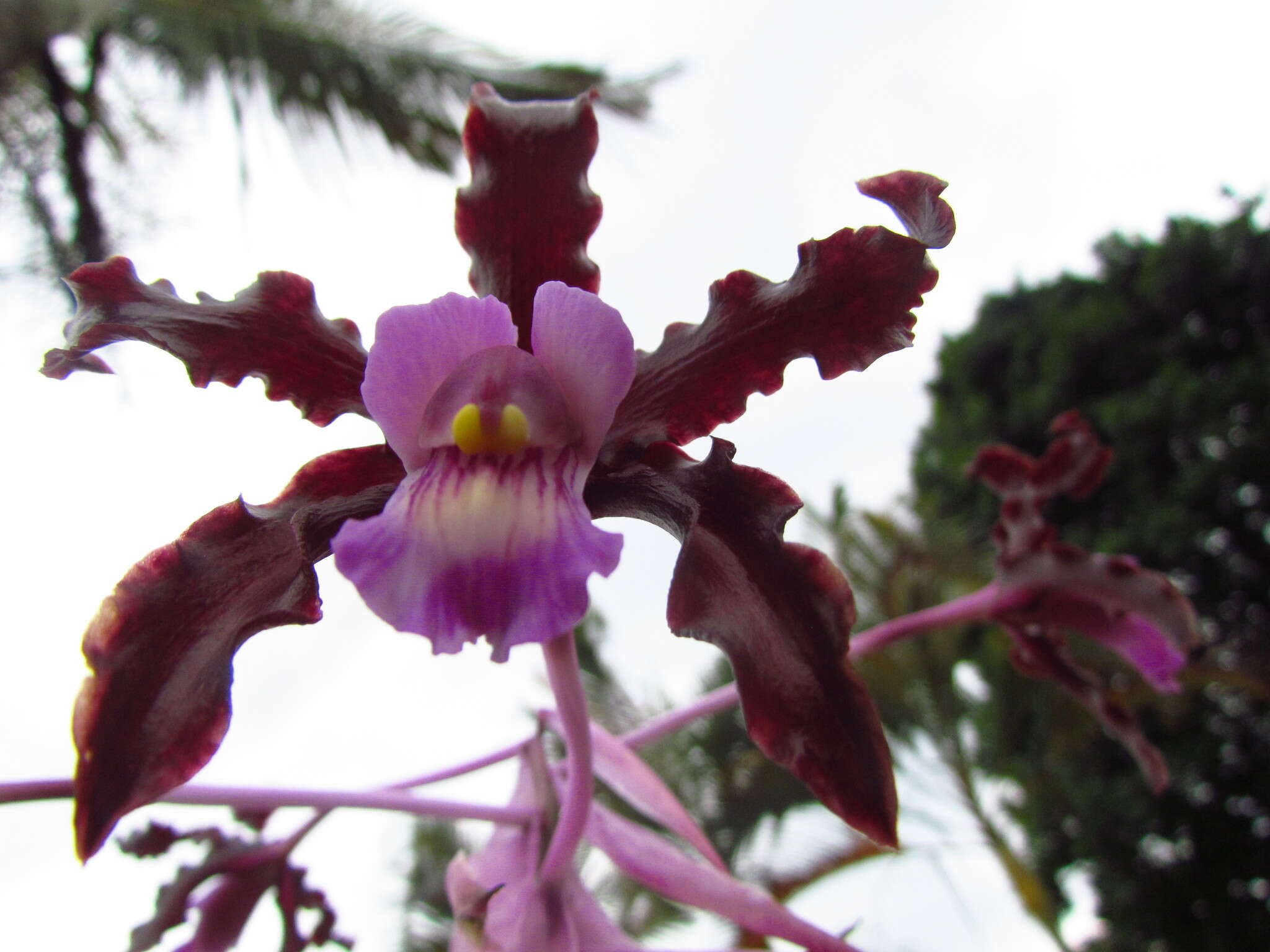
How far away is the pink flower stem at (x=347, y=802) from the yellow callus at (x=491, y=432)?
0.27 meters

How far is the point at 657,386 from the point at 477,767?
37cm

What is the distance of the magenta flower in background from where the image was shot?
12.7 inches

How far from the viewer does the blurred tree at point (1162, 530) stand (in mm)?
4523

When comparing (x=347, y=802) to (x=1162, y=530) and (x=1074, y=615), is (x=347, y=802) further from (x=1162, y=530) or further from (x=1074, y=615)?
(x=1162, y=530)

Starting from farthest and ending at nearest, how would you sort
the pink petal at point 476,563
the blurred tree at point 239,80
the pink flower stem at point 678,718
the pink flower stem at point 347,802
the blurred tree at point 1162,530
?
the blurred tree at point 1162,530 → the blurred tree at point 239,80 → the pink flower stem at point 678,718 → the pink flower stem at point 347,802 → the pink petal at point 476,563

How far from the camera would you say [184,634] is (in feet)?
1.13

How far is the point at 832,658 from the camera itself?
1.12 feet

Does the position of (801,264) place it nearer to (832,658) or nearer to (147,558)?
(832,658)

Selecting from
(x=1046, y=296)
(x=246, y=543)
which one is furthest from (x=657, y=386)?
(x=1046, y=296)

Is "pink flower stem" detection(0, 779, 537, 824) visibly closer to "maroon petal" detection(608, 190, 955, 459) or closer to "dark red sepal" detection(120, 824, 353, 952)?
"dark red sepal" detection(120, 824, 353, 952)

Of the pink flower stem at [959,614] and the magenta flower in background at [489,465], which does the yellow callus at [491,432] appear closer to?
the magenta flower in background at [489,465]

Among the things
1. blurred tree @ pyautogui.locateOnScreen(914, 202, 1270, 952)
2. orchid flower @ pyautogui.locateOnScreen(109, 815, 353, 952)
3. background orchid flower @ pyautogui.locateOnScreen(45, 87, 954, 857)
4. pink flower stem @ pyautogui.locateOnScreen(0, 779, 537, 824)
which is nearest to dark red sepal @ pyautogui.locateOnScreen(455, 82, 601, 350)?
background orchid flower @ pyautogui.locateOnScreen(45, 87, 954, 857)

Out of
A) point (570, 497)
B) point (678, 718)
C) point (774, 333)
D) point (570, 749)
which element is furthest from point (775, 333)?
point (678, 718)

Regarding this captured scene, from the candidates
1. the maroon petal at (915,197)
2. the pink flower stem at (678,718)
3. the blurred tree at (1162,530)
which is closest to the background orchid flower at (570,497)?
the maroon petal at (915,197)
